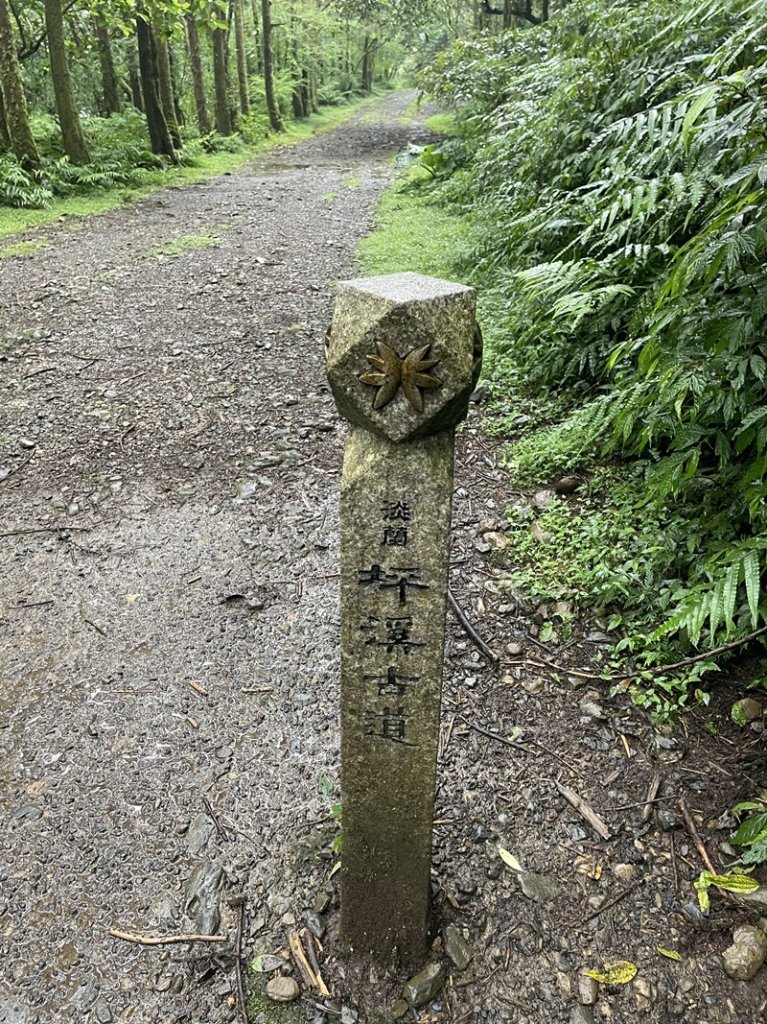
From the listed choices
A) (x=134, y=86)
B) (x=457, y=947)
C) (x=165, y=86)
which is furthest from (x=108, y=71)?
(x=457, y=947)

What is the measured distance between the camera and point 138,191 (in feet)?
47.4

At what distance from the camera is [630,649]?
3414 millimetres

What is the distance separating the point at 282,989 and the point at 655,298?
4.07m

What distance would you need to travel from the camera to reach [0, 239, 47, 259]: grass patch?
32.6 ft

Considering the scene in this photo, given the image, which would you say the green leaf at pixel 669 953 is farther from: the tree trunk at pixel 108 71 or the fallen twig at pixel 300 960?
the tree trunk at pixel 108 71

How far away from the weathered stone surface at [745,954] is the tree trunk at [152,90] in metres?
18.5

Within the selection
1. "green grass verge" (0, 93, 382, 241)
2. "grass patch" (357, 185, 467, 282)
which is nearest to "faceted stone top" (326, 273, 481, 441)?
"grass patch" (357, 185, 467, 282)

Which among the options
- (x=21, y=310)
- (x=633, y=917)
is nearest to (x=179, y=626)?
(x=633, y=917)

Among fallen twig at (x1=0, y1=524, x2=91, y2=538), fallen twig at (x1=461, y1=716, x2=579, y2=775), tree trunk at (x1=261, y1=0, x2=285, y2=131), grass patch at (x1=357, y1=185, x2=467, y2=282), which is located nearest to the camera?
fallen twig at (x1=461, y1=716, x2=579, y2=775)

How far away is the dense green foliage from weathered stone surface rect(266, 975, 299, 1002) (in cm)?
207

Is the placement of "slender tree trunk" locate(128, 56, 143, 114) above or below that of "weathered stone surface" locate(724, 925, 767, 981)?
above

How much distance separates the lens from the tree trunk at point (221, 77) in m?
20.0

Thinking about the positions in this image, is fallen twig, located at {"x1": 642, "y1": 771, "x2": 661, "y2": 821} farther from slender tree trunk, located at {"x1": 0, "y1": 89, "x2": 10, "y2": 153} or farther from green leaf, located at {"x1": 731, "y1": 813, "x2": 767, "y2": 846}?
slender tree trunk, located at {"x1": 0, "y1": 89, "x2": 10, "y2": 153}

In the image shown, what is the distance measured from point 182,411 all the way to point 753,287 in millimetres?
4656
